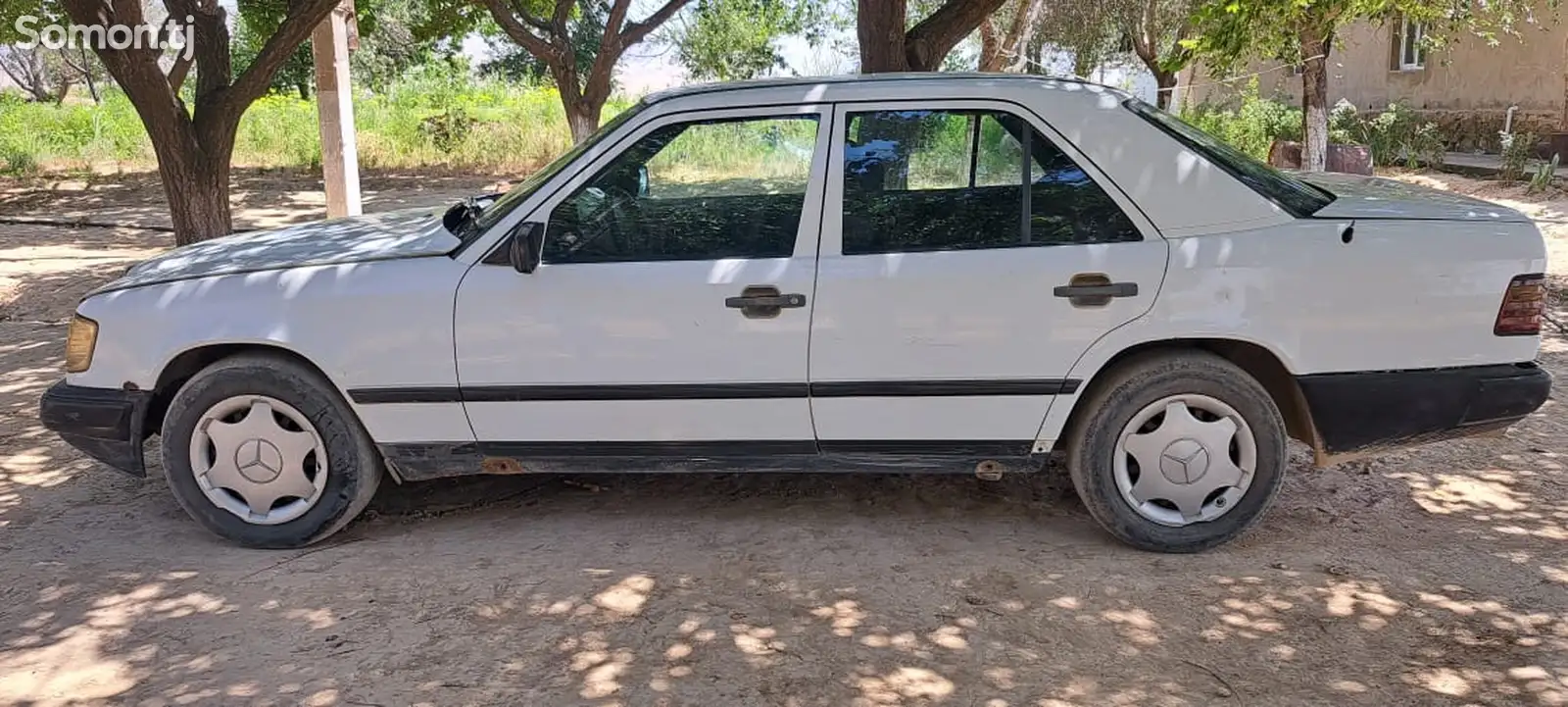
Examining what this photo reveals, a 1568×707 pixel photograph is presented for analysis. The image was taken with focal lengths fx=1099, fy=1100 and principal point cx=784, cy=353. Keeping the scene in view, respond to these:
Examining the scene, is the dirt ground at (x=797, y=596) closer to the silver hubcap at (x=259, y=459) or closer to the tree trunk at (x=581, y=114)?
the silver hubcap at (x=259, y=459)

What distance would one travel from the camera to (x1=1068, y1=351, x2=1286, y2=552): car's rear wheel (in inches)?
147

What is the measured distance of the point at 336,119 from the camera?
41.1 ft

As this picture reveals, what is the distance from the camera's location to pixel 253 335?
3.90m

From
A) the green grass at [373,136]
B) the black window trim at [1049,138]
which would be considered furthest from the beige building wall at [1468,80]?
the black window trim at [1049,138]

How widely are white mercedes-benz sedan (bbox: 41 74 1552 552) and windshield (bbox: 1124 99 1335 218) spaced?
0.02 m

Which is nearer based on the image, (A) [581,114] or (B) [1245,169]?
(B) [1245,169]

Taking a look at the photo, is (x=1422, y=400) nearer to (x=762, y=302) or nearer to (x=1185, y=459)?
(x=1185, y=459)

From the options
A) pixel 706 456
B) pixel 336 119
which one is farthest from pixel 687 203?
pixel 336 119

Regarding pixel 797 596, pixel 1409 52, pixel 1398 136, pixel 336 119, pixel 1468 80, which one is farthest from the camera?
pixel 1409 52

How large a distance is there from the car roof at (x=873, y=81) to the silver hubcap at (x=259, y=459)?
1.77m

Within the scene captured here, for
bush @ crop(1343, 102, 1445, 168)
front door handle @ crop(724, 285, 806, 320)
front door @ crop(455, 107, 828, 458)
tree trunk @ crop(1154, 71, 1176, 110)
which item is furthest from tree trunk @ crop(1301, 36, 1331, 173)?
tree trunk @ crop(1154, 71, 1176, 110)

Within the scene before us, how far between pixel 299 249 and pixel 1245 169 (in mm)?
3542

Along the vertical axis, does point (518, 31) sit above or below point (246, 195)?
above

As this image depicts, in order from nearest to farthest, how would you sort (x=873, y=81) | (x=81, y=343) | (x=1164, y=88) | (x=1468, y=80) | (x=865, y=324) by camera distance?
(x=865, y=324) → (x=873, y=81) → (x=81, y=343) → (x=1468, y=80) → (x=1164, y=88)
